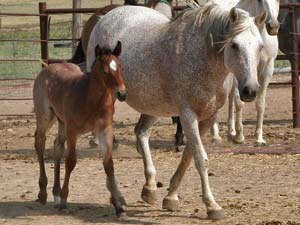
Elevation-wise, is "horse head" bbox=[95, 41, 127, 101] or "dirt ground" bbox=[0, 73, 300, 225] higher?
"horse head" bbox=[95, 41, 127, 101]

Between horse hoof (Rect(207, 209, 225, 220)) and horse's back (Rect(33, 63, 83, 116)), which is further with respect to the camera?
horse's back (Rect(33, 63, 83, 116))

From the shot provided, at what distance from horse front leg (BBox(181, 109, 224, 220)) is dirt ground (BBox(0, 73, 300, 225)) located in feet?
0.36

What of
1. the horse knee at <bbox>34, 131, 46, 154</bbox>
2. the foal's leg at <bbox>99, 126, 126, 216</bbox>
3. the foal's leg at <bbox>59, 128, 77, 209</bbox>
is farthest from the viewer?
the horse knee at <bbox>34, 131, 46, 154</bbox>

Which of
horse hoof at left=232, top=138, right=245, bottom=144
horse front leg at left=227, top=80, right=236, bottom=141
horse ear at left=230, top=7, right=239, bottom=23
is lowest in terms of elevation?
horse hoof at left=232, top=138, right=245, bottom=144

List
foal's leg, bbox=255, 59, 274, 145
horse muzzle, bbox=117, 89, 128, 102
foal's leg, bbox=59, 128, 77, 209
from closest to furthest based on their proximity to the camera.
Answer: horse muzzle, bbox=117, 89, 128, 102, foal's leg, bbox=59, 128, 77, 209, foal's leg, bbox=255, 59, 274, 145

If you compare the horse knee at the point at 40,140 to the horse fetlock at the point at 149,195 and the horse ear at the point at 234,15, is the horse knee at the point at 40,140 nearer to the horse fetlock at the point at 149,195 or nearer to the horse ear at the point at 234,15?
the horse fetlock at the point at 149,195

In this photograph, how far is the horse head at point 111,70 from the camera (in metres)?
6.95

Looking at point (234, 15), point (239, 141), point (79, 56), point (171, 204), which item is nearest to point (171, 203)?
point (171, 204)

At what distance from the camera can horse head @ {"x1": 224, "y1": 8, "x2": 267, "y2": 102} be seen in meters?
6.73

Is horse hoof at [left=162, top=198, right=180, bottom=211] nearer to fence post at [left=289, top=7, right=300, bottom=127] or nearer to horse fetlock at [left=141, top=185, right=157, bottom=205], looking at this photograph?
horse fetlock at [left=141, top=185, right=157, bottom=205]

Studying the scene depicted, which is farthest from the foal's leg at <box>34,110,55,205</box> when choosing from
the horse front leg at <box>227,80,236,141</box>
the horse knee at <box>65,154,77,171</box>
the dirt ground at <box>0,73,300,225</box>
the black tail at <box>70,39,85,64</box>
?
the horse front leg at <box>227,80,236,141</box>

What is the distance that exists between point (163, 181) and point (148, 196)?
1.14m

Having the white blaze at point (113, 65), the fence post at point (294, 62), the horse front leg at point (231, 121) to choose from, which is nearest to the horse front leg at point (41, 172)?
the white blaze at point (113, 65)

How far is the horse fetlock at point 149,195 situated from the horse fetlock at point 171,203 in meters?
0.28
